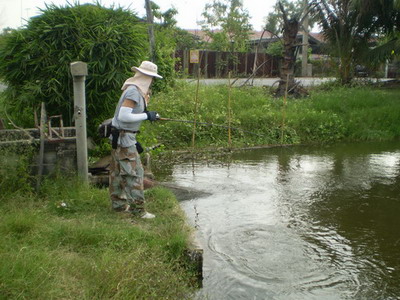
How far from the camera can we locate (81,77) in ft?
20.2

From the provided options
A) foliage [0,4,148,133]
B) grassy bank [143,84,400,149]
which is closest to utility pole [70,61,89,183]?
foliage [0,4,148,133]

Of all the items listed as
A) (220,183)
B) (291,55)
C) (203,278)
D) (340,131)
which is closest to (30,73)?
(220,183)

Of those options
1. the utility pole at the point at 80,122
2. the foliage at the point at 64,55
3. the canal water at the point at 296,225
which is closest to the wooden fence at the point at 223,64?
the canal water at the point at 296,225

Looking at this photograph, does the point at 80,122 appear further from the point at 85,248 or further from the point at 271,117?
the point at 271,117

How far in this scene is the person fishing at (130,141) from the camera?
5.40 meters

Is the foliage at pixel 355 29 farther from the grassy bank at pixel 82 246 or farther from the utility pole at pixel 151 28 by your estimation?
the grassy bank at pixel 82 246

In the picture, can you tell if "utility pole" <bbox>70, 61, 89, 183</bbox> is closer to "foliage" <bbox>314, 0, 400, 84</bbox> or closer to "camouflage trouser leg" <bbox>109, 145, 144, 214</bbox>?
"camouflage trouser leg" <bbox>109, 145, 144, 214</bbox>

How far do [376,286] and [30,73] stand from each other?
546 cm

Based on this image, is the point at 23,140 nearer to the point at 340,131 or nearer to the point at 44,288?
the point at 44,288

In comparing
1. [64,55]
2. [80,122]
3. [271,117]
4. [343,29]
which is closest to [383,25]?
[343,29]

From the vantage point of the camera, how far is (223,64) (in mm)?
25359

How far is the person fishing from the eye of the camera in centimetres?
540

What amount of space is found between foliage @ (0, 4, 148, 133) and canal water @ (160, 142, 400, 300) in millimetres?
2230

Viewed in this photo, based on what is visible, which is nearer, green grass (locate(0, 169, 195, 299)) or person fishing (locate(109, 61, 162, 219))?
green grass (locate(0, 169, 195, 299))
